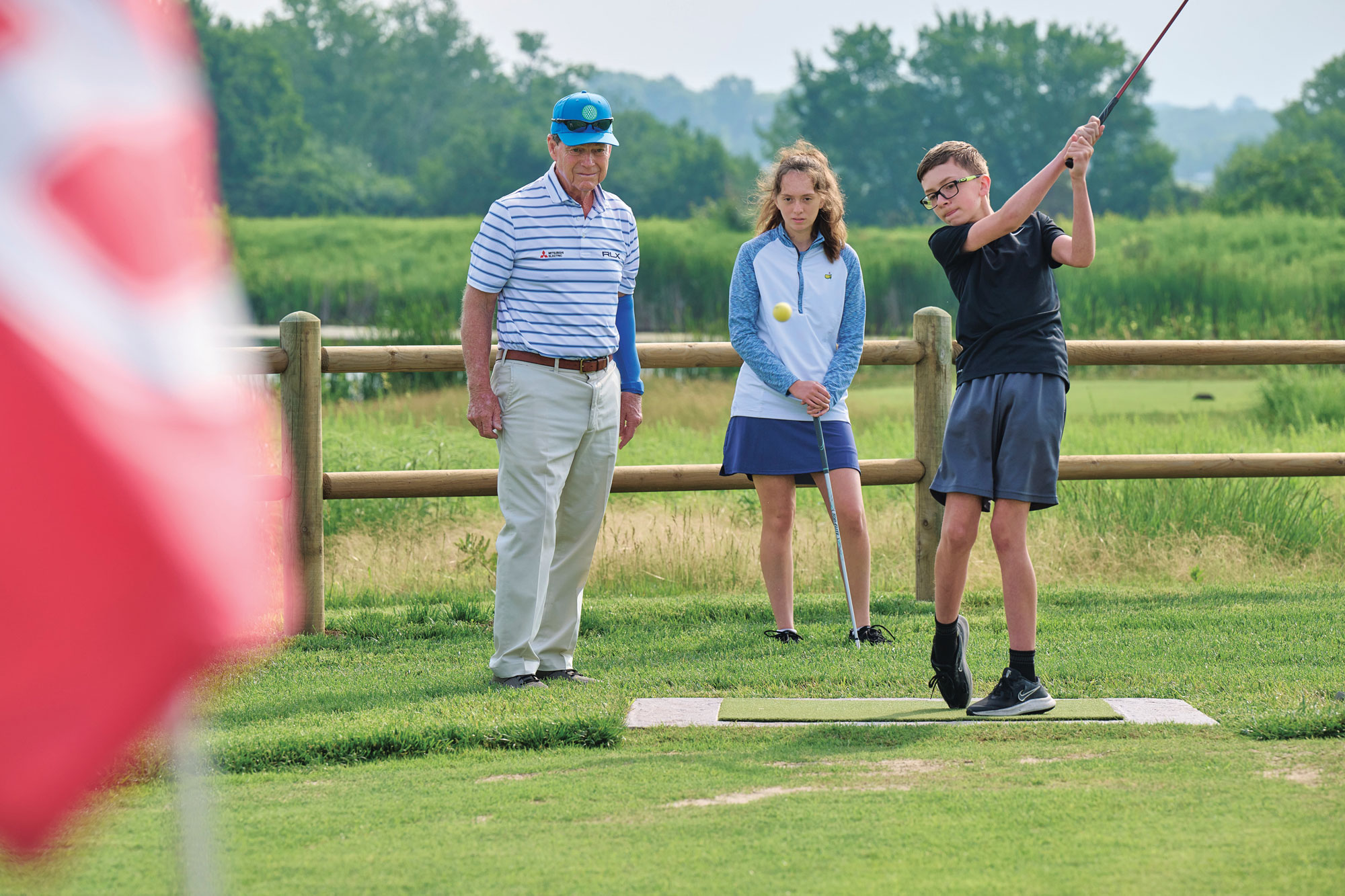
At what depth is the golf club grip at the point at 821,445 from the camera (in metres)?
5.53

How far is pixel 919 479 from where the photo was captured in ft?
21.2

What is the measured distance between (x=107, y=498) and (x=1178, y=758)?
9.56 ft

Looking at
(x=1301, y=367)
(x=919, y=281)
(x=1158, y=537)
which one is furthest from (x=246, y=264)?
(x=1158, y=537)

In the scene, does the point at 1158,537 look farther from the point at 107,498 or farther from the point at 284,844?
the point at 107,498

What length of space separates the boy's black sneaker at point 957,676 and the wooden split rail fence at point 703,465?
172 cm

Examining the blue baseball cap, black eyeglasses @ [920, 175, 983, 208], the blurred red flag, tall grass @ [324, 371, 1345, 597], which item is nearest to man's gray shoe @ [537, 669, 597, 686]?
the blue baseball cap

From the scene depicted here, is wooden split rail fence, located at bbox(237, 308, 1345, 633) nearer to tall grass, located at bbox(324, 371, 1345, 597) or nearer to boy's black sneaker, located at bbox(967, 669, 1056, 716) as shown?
tall grass, located at bbox(324, 371, 1345, 597)

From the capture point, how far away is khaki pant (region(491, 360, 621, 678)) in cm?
487

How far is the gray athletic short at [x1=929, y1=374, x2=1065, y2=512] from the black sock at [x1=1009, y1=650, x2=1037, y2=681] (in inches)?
17.7

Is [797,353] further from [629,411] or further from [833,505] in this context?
[629,411]

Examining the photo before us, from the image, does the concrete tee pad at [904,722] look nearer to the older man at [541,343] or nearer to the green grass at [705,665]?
the green grass at [705,665]

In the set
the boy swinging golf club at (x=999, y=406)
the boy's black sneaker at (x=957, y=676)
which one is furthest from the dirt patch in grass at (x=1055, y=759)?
the boy's black sneaker at (x=957, y=676)

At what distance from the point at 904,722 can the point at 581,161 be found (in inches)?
81.4

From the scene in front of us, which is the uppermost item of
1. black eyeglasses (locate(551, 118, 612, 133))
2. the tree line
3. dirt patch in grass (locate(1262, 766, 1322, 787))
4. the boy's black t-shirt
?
the tree line
